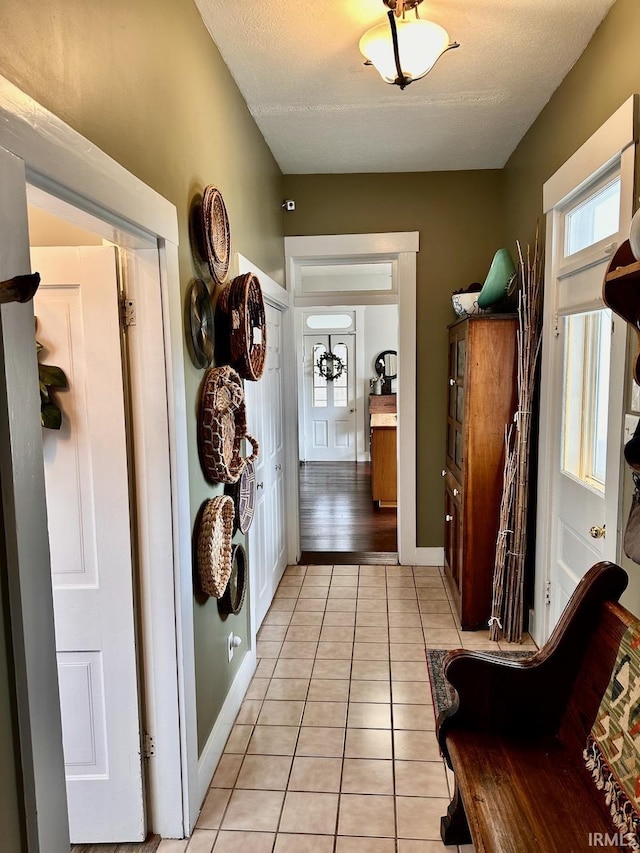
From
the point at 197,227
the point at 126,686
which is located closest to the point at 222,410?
the point at 197,227

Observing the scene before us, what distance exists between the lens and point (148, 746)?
1822 millimetres

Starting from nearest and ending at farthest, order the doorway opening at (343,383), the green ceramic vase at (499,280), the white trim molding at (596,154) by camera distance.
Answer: the white trim molding at (596,154) → the green ceramic vase at (499,280) → the doorway opening at (343,383)

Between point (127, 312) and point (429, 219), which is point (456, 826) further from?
point (429, 219)

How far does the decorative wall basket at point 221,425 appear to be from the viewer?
→ 6.73 ft

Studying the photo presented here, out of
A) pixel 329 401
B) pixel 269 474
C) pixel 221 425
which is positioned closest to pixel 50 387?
pixel 221 425

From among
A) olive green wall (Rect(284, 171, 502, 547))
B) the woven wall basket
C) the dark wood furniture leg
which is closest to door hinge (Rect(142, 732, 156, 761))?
the woven wall basket

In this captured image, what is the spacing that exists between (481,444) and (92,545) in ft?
7.00

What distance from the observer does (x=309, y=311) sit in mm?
8336

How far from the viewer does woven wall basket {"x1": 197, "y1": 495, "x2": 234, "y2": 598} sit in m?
2.00

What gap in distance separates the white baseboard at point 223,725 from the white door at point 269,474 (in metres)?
0.33

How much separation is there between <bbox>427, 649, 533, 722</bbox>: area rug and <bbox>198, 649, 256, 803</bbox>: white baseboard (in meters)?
0.88

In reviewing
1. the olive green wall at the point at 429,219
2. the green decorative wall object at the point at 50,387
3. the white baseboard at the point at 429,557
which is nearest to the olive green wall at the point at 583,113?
the olive green wall at the point at 429,219

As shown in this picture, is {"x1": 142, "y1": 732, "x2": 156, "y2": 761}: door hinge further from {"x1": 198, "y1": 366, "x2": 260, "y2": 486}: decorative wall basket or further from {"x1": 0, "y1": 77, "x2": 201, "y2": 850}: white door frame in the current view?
{"x1": 198, "y1": 366, "x2": 260, "y2": 486}: decorative wall basket

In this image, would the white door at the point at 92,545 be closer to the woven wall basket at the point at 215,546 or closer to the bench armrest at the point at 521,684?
the woven wall basket at the point at 215,546
